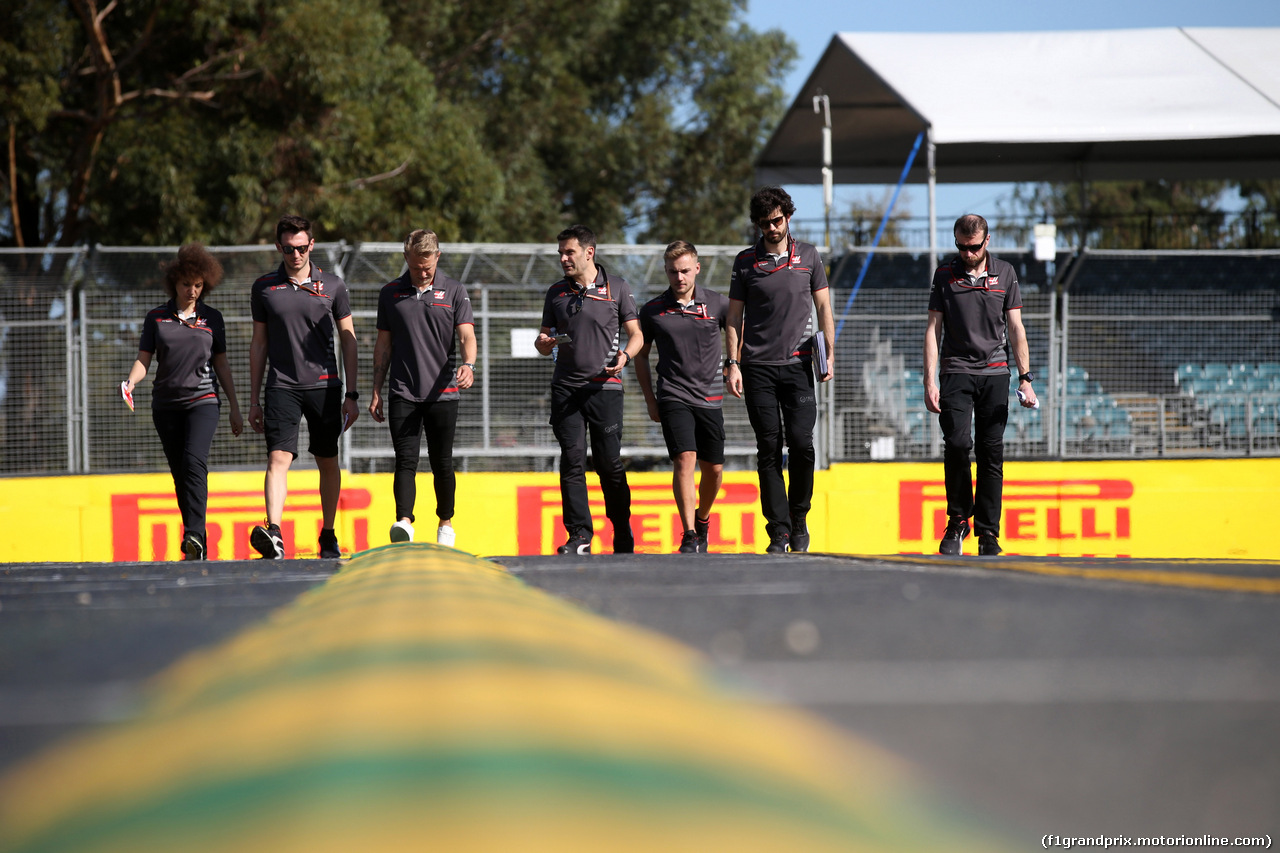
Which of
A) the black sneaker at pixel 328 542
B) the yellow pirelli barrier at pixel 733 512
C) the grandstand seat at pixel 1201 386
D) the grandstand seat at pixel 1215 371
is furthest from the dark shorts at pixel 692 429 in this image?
the grandstand seat at pixel 1215 371

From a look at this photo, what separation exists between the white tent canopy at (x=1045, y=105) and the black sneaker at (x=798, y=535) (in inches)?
303

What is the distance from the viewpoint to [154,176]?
570 inches

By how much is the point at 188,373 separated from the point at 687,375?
2.78 m

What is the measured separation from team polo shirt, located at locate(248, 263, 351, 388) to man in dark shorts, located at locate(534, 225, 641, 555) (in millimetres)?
1194

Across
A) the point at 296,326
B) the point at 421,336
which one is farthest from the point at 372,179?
the point at 421,336

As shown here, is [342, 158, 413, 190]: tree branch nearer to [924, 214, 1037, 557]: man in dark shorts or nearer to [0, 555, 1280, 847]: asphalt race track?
[924, 214, 1037, 557]: man in dark shorts

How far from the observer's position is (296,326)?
6.01 metres

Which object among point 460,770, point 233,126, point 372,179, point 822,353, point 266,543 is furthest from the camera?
point 372,179

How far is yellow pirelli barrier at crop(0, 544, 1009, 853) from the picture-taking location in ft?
1.73

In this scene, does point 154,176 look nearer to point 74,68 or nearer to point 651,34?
point 74,68

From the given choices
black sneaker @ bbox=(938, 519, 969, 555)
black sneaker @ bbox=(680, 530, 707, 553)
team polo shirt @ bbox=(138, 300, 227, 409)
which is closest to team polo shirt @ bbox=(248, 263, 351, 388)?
team polo shirt @ bbox=(138, 300, 227, 409)

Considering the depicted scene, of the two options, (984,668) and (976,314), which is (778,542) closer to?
(976,314)

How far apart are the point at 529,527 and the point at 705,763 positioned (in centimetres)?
903

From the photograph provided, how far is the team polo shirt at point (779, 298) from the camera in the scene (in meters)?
5.86
